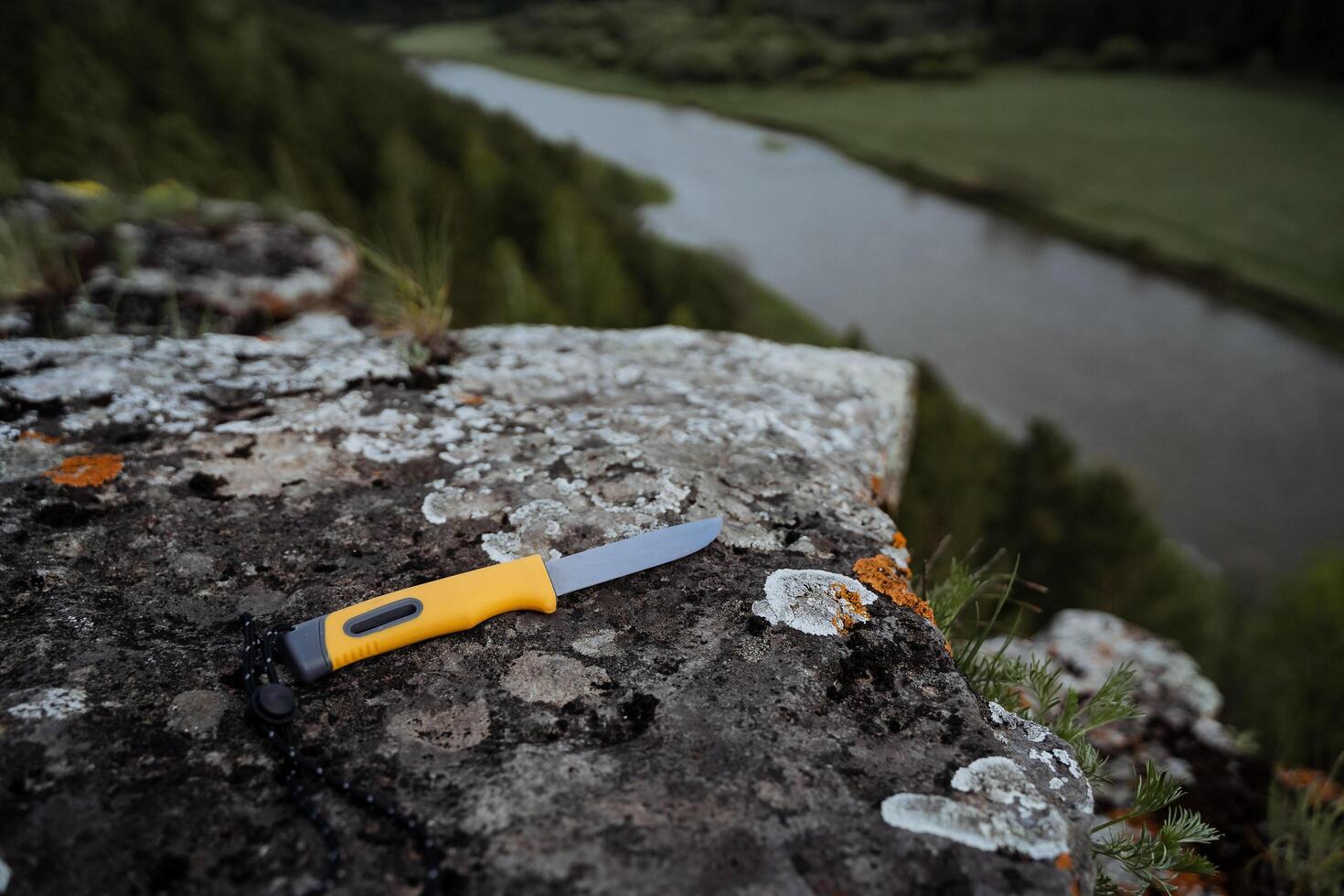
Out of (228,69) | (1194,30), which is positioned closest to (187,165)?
(228,69)

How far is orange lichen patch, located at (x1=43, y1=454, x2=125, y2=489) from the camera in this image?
1.50 meters

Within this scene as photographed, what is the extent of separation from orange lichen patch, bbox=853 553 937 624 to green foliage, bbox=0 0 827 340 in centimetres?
403

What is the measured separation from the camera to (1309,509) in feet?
28.3

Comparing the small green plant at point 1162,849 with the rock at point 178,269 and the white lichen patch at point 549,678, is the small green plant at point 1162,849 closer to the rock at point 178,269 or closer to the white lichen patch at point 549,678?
Answer: the white lichen patch at point 549,678

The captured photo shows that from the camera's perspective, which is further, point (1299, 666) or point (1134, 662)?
point (1299, 666)

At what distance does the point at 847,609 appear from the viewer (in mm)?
1363

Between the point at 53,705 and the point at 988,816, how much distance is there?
1.37m

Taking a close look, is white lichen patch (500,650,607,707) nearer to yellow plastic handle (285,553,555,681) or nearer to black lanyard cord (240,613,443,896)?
yellow plastic handle (285,553,555,681)

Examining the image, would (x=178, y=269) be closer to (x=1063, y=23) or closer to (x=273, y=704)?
(x=273, y=704)

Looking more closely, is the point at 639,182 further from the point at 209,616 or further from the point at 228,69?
the point at 209,616

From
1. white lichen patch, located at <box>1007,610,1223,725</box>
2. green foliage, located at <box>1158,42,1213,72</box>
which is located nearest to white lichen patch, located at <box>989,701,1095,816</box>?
white lichen patch, located at <box>1007,610,1223,725</box>

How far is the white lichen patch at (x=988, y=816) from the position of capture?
0.97 metres

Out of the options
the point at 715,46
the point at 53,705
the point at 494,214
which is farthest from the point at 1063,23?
the point at 53,705

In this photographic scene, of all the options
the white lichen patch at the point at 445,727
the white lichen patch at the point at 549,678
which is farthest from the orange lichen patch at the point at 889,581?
the white lichen patch at the point at 445,727
